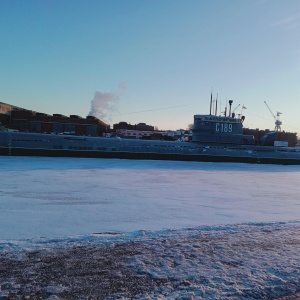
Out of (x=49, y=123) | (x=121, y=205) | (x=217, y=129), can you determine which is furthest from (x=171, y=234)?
(x=49, y=123)

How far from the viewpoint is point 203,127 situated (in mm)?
32719

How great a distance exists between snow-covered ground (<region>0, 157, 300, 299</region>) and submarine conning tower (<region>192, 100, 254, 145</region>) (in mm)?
21072

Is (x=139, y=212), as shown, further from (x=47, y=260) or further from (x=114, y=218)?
(x=47, y=260)

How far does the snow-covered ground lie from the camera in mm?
4094

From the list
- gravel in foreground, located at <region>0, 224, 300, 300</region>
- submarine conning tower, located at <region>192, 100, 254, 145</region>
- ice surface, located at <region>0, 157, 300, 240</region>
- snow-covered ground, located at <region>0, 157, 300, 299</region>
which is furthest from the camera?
submarine conning tower, located at <region>192, 100, 254, 145</region>

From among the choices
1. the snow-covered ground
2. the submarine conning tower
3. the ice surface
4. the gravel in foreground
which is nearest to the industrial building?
the submarine conning tower

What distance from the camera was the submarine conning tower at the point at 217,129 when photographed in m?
32.4

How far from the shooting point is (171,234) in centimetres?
615

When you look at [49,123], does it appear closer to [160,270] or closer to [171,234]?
[171,234]

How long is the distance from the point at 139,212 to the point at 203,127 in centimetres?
2547

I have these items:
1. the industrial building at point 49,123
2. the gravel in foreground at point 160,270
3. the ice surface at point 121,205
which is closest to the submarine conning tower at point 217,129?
the ice surface at point 121,205

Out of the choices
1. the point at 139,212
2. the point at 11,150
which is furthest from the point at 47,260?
the point at 11,150

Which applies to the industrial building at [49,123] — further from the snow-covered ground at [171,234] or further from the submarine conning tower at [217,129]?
the snow-covered ground at [171,234]

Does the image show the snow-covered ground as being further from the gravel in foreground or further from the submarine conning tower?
the submarine conning tower
